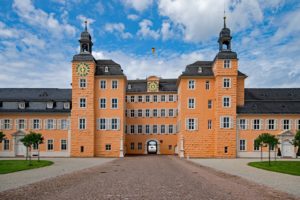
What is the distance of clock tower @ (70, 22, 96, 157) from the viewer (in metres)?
50.7

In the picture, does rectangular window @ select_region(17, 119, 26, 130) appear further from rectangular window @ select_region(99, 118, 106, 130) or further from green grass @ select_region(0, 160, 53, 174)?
green grass @ select_region(0, 160, 53, 174)

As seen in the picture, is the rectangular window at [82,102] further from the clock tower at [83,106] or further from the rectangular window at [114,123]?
the rectangular window at [114,123]

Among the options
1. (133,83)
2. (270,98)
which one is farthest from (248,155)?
(133,83)

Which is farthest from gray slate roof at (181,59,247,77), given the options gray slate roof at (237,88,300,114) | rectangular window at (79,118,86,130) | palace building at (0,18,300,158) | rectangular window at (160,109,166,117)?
rectangular window at (79,118,86,130)

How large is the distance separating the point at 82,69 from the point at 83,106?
17.7 feet

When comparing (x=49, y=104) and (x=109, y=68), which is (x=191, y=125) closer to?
(x=109, y=68)

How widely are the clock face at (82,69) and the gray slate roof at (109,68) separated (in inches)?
64.1

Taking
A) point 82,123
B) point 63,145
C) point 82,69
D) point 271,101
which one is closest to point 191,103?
point 271,101

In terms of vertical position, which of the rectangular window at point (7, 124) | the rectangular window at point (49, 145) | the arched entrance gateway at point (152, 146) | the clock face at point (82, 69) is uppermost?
the clock face at point (82, 69)

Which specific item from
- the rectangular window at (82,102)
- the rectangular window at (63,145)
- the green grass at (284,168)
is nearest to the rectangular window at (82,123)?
the rectangular window at (82,102)

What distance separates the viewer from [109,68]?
53.3 metres

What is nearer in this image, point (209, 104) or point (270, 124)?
point (270, 124)

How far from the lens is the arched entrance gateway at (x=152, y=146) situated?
62812 millimetres

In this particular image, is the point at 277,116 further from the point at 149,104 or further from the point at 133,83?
the point at 133,83
